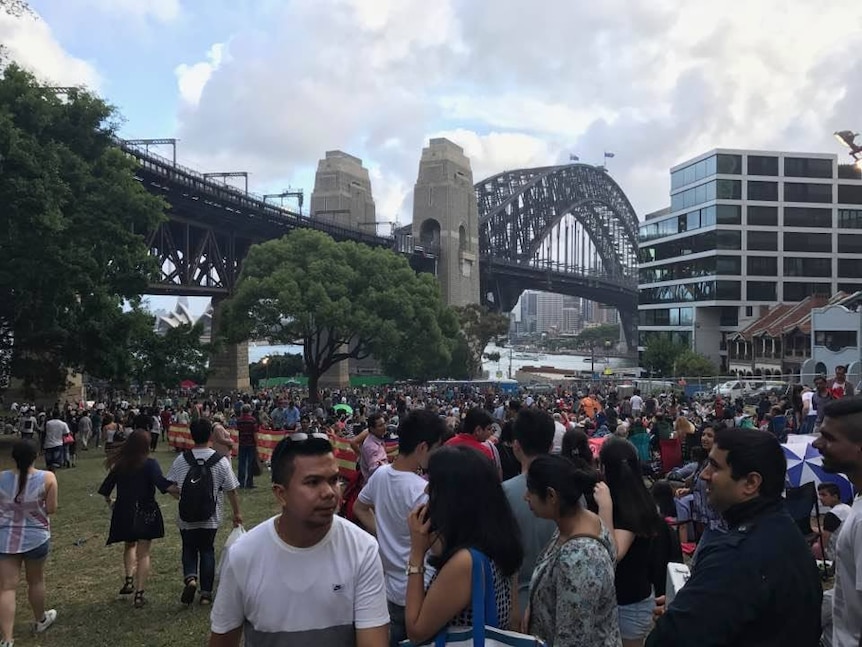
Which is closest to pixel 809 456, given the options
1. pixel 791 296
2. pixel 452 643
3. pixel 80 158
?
pixel 452 643

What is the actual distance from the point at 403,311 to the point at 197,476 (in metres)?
30.8

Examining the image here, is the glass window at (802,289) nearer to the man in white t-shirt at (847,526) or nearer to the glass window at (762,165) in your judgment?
the glass window at (762,165)

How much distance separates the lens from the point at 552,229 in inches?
4500

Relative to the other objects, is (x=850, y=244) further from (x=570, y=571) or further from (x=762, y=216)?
(x=570, y=571)

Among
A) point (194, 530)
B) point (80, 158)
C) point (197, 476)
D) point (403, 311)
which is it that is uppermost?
point (80, 158)

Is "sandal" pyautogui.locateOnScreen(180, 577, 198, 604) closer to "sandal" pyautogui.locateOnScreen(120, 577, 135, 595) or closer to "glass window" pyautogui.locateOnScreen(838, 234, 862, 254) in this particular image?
"sandal" pyautogui.locateOnScreen(120, 577, 135, 595)

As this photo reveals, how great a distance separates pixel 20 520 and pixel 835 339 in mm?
41428

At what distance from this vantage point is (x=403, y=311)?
3662 centimetres

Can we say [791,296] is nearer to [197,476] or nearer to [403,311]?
[403,311]

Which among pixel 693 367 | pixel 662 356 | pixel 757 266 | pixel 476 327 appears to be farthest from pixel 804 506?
pixel 757 266

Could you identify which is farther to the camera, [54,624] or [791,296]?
[791,296]

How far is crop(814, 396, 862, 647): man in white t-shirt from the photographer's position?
7.76 feet

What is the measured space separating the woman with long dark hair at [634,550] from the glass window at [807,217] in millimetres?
62891

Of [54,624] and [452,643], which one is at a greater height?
[452,643]
